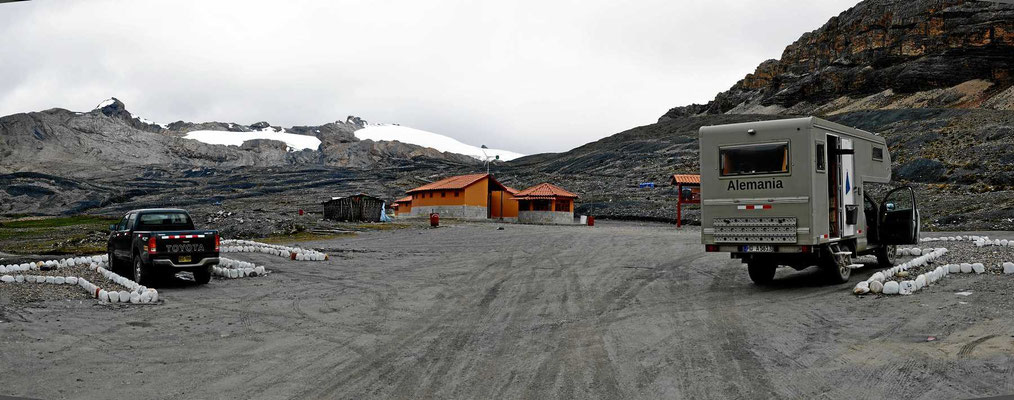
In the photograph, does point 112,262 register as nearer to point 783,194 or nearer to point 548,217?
point 783,194

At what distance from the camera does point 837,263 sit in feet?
48.6

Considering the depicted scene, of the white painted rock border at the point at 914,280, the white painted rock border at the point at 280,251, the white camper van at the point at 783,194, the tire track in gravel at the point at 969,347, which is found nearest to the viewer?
the tire track in gravel at the point at 969,347

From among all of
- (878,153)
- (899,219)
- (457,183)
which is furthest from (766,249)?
(457,183)

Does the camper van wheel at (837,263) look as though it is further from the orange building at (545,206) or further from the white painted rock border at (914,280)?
the orange building at (545,206)

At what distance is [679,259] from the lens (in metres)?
21.7

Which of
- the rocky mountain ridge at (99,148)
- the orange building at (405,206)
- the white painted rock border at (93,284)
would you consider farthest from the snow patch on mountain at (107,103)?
the white painted rock border at (93,284)

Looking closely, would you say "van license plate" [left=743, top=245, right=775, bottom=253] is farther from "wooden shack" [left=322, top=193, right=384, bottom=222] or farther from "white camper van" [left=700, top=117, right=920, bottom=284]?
"wooden shack" [left=322, top=193, right=384, bottom=222]

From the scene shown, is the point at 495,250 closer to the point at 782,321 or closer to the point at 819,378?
the point at 782,321

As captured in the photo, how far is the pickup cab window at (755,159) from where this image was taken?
14.2 m

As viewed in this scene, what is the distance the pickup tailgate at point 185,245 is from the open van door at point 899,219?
1659cm

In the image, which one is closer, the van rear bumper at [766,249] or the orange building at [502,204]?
the van rear bumper at [766,249]

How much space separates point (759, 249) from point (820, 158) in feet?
7.38

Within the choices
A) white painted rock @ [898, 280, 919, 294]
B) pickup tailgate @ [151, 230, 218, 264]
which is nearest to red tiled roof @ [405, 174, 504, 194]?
pickup tailgate @ [151, 230, 218, 264]

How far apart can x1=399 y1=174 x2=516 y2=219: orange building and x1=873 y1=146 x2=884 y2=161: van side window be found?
A: 44.3 m
